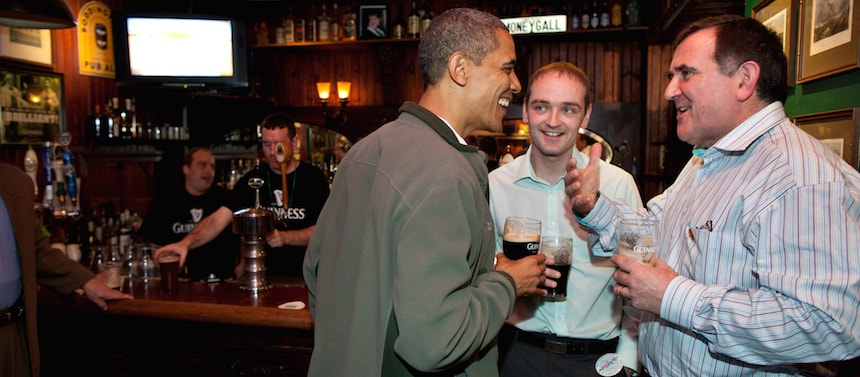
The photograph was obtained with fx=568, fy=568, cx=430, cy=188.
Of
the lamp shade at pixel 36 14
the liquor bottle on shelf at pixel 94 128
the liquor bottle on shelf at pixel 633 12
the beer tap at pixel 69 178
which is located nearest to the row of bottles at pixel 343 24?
the liquor bottle on shelf at pixel 633 12

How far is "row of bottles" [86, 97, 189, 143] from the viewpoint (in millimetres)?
5320

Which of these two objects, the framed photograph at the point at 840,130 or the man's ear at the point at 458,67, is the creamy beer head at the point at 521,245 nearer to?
the man's ear at the point at 458,67

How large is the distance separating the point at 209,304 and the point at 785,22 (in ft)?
8.82

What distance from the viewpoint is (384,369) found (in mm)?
1366

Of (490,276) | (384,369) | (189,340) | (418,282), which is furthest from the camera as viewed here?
(189,340)

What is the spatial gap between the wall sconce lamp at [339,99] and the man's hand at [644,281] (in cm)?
587

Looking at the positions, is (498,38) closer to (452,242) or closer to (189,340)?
(452,242)

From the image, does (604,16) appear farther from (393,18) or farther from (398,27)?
(393,18)

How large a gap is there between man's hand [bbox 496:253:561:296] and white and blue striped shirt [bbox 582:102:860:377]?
340 mm

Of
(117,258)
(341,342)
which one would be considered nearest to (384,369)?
(341,342)

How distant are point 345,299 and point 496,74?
0.72 m

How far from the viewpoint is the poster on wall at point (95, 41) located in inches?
212

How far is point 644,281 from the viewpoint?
150cm

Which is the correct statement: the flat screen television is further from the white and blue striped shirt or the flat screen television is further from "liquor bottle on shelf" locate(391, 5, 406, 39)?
the white and blue striped shirt
